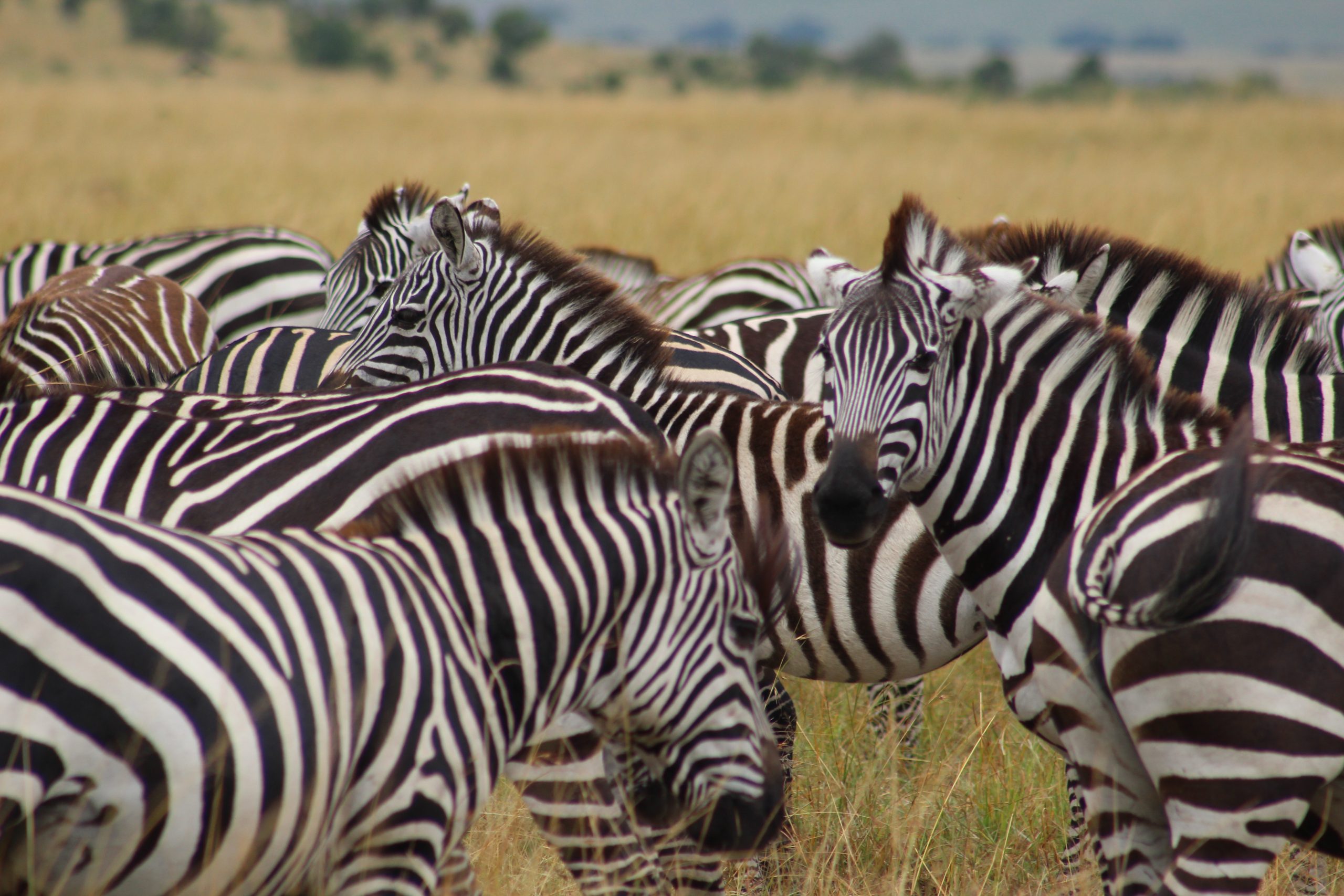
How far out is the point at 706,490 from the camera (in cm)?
267

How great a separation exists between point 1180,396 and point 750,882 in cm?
198

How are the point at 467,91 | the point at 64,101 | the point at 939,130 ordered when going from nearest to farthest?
the point at 64,101, the point at 939,130, the point at 467,91

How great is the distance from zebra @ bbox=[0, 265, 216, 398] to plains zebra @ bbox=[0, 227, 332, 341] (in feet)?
3.73

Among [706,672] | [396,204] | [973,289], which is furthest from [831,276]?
[396,204]

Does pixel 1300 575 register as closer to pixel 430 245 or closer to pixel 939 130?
pixel 430 245

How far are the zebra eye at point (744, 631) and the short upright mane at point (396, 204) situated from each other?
4.03 metres

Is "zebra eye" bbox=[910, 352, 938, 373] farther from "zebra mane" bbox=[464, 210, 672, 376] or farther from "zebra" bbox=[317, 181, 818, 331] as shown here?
"zebra" bbox=[317, 181, 818, 331]

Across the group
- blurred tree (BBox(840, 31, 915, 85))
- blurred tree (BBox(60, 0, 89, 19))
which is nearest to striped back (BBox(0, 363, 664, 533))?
blurred tree (BBox(60, 0, 89, 19))

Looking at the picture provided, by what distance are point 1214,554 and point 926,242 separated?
1.59 metres

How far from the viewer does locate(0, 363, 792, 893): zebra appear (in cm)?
314

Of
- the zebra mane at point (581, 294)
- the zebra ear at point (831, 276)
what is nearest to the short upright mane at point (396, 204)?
the zebra mane at point (581, 294)

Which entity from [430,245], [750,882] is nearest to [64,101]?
[430,245]

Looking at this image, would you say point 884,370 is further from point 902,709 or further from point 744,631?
Answer: point 902,709

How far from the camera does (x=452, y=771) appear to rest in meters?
2.36
